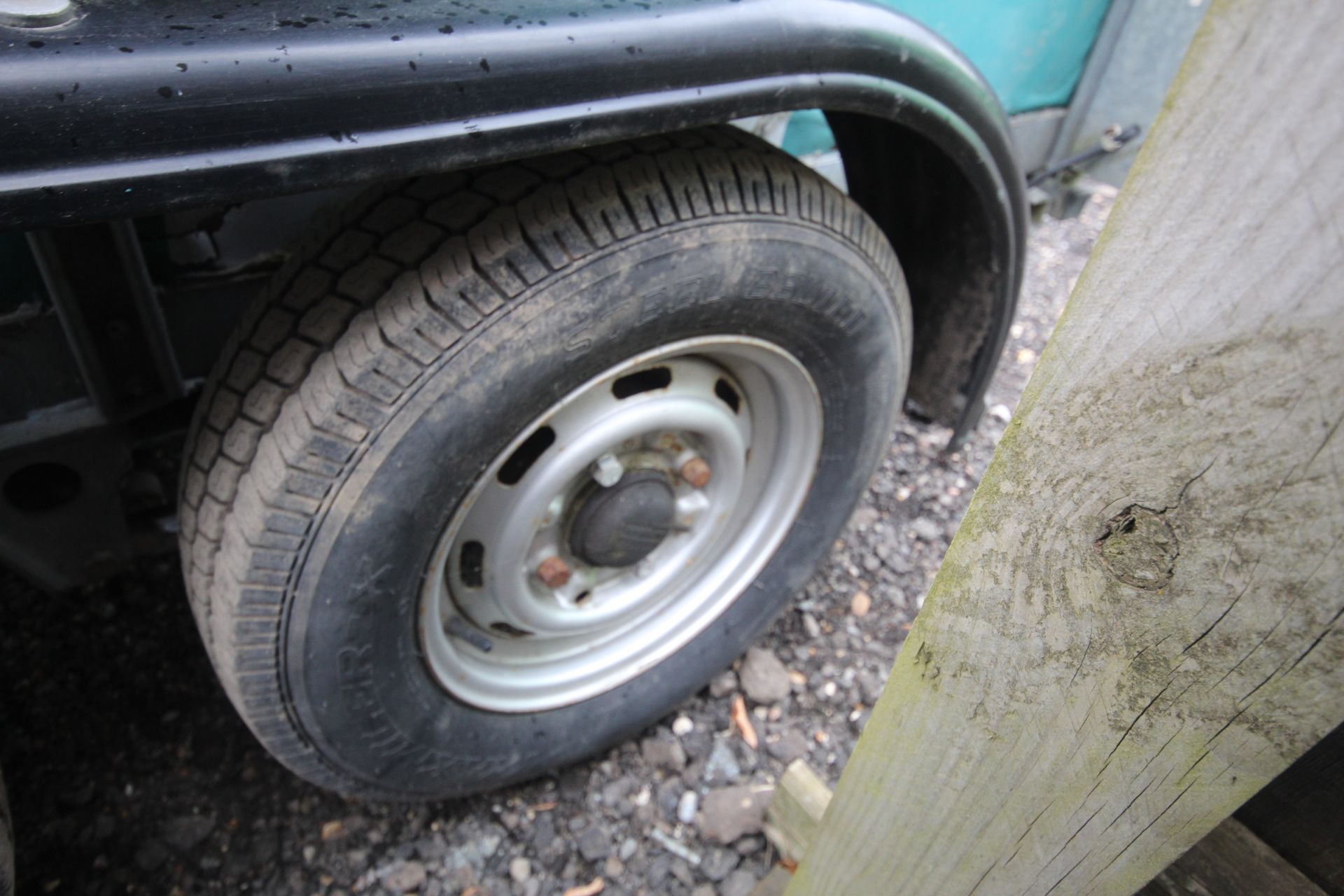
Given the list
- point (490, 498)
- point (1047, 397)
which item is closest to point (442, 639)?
point (490, 498)

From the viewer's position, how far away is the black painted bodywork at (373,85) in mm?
678

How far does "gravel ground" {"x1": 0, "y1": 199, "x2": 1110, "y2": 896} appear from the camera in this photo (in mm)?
1532

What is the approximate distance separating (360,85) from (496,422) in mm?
445

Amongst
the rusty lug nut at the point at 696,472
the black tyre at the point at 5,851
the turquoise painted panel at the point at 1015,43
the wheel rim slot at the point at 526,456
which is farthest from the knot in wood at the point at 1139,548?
the turquoise painted panel at the point at 1015,43

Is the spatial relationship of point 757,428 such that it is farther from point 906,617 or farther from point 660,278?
point 906,617

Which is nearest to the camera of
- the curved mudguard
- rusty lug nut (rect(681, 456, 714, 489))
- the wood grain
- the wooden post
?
the wooden post

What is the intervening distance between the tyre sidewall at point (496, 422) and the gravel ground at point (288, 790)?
0.61ft

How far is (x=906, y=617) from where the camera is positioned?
7.07ft

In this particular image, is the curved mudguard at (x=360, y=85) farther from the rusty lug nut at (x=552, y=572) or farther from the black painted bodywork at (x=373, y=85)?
the rusty lug nut at (x=552, y=572)

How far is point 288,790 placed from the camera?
1630 millimetres

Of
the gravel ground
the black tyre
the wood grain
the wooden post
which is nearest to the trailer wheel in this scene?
the gravel ground

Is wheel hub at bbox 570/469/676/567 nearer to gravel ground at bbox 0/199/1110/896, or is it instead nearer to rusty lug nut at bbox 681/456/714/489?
rusty lug nut at bbox 681/456/714/489

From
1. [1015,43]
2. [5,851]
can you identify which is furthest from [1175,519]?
[1015,43]

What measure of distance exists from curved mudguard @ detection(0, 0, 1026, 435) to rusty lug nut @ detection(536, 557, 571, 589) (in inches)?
31.2
